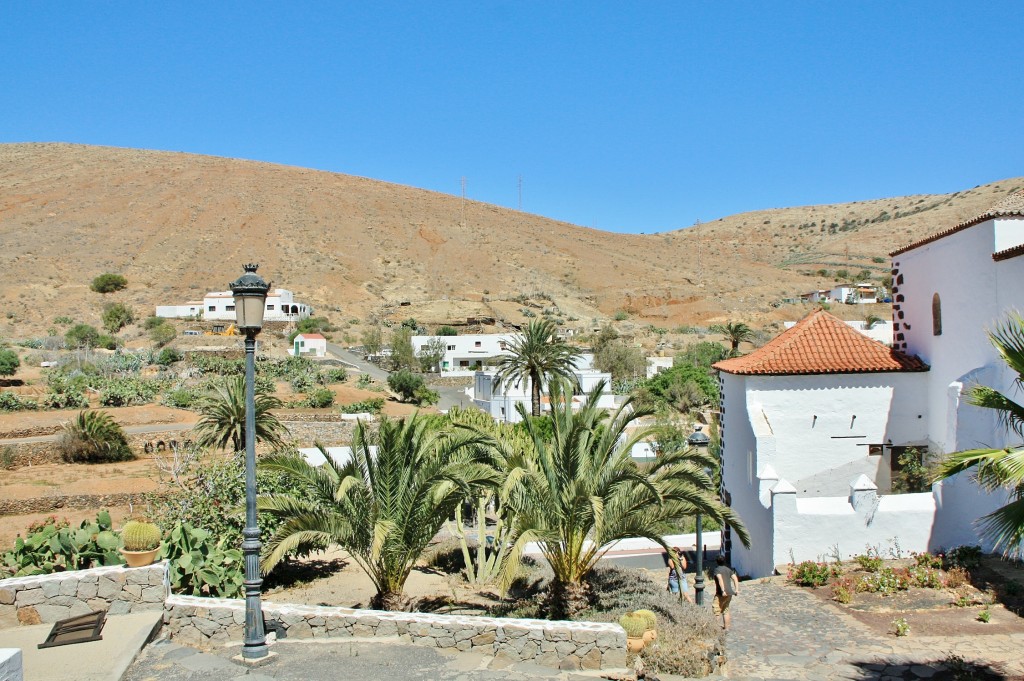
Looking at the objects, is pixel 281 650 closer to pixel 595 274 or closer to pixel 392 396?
pixel 392 396

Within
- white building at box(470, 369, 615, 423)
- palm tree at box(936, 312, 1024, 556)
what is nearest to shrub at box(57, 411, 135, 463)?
white building at box(470, 369, 615, 423)

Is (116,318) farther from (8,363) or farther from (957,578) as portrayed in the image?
(957,578)

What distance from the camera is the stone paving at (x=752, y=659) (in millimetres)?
7828

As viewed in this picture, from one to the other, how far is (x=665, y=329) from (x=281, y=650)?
63104 millimetres

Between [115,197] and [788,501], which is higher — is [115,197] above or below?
above

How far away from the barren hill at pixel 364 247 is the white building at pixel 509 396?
90.6 feet

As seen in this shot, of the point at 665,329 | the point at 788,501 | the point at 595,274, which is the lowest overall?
the point at 788,501

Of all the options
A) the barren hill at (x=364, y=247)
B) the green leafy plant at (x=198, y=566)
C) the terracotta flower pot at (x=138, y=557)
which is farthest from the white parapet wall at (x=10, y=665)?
the barren hill at (x=364, y=247)

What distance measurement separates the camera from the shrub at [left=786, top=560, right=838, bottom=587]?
42.6 ft

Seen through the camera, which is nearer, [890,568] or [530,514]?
[530,514]

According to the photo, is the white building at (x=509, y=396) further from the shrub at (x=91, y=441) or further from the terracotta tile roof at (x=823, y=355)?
the terracotta tile roof at (x=823, y=355)

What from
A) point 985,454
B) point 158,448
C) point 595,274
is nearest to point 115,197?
point 595,274

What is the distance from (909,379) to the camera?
52.7 ft

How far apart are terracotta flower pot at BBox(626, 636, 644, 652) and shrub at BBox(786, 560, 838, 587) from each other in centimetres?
503
